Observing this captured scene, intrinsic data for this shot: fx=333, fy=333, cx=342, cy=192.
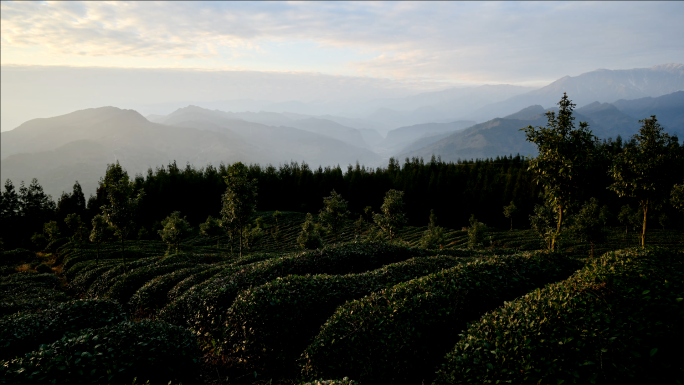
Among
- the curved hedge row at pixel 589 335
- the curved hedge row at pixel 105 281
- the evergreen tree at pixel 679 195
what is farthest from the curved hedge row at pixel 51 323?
the evergreen tree at pixel 679 195

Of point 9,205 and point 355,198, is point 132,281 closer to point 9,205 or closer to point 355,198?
point 355,198

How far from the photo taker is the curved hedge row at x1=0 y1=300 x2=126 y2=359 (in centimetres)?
973

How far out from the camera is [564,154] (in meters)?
15.1

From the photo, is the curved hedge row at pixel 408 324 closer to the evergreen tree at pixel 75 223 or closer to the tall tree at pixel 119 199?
the tall tree at pixel 119 199

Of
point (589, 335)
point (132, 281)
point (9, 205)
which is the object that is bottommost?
point (132, 281)

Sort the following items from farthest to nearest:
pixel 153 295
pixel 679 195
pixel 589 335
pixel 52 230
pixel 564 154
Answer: pixel 52 230
pixel 679 195
pixel 153 295
pixel 564 154
pixel 589 335

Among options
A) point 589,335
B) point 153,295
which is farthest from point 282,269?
point 589,335

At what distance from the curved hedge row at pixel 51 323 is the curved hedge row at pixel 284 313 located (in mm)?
4408

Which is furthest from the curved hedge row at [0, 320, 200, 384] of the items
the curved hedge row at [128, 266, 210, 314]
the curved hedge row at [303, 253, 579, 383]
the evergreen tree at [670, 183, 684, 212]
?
the evergreen tree at [670, 183, 684, 212]

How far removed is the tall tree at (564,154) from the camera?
15.0 metres

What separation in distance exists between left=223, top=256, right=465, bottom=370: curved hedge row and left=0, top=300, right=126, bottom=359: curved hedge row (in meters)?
4.41

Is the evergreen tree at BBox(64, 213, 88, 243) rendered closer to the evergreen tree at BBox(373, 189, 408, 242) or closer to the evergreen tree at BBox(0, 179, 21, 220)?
the evergreen tree at BBox(373, 189, 408, 242)

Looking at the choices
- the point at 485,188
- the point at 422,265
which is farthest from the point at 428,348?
the point at 485,188

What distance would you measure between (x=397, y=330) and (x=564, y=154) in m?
12.0
